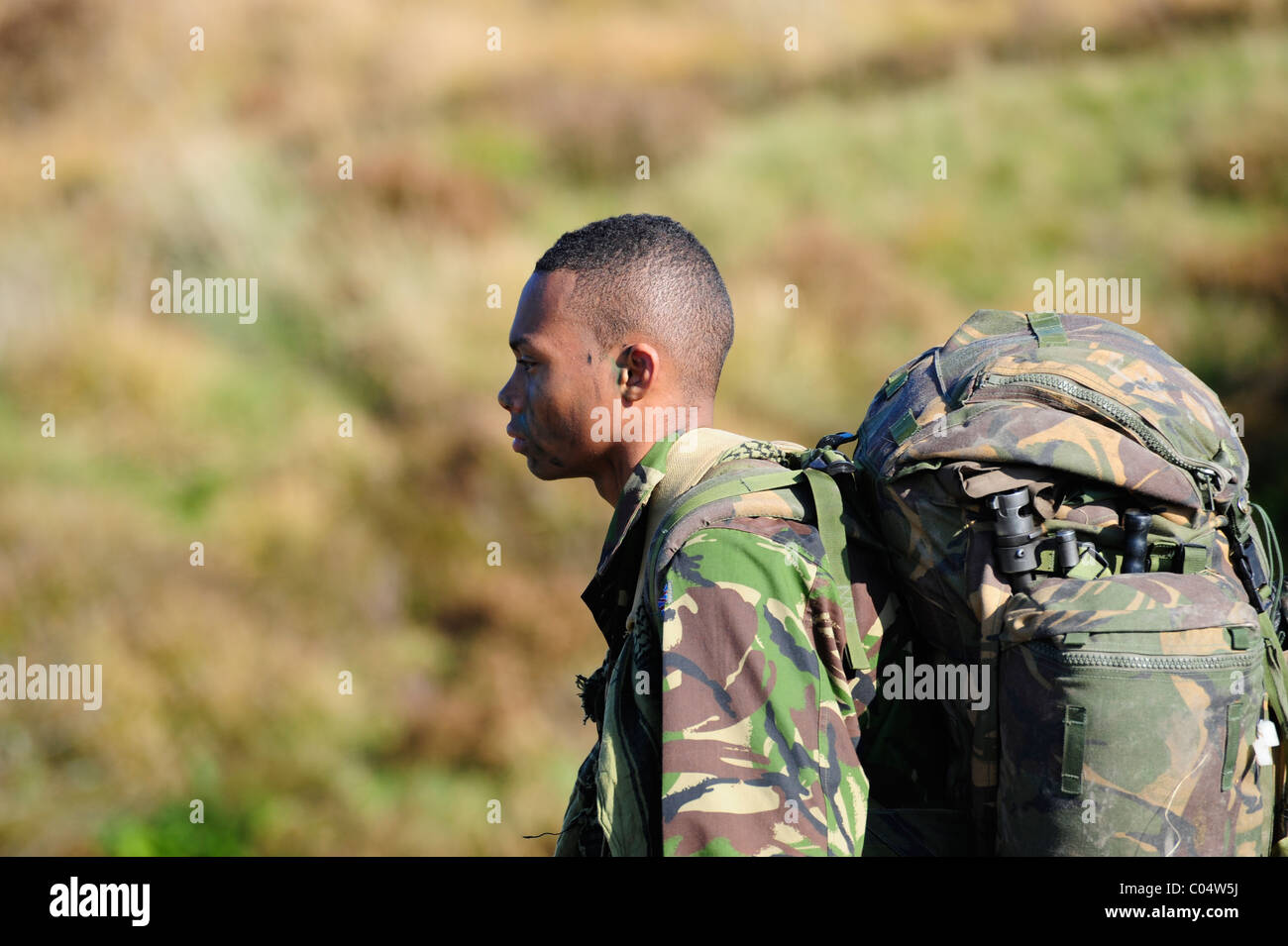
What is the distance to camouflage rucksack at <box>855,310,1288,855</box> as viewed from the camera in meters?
2.15

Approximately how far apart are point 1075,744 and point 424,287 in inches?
346

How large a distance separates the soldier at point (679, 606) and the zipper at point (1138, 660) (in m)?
0.42

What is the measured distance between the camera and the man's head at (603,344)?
2953 mm

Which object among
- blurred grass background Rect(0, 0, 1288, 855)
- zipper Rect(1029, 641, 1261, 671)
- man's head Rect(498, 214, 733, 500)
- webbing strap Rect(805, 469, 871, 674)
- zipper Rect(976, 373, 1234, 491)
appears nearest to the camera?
zipper Rect(1029, 641, 1261, 671)

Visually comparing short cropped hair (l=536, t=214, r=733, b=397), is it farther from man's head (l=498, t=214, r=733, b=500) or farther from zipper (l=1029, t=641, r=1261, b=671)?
zipper (l=1029, t=641, r=1261, b=671)

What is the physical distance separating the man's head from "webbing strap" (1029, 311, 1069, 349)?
782 mm

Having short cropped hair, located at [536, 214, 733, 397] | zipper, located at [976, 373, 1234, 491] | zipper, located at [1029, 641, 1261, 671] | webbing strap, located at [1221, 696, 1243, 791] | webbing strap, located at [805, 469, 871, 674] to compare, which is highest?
short cropped hair, located at [536, 214, 733, 397]

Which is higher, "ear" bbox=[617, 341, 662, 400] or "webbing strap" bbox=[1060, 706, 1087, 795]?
"ear" bbox=[617, 341, 662, 400]

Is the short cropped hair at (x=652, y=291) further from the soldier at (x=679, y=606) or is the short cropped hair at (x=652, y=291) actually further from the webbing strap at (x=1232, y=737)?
the webbing strap at (x=1232, y=737)

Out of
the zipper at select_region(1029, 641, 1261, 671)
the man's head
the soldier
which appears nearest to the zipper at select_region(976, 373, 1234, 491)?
the zipper at select_region(1029, 641, 1261, 671)

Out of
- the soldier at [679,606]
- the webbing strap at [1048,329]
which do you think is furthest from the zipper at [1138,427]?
the soldier at [679,606]

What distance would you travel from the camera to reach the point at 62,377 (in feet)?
31.2

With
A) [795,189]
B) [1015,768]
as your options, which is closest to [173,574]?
[795,189]

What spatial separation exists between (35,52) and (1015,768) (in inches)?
516
